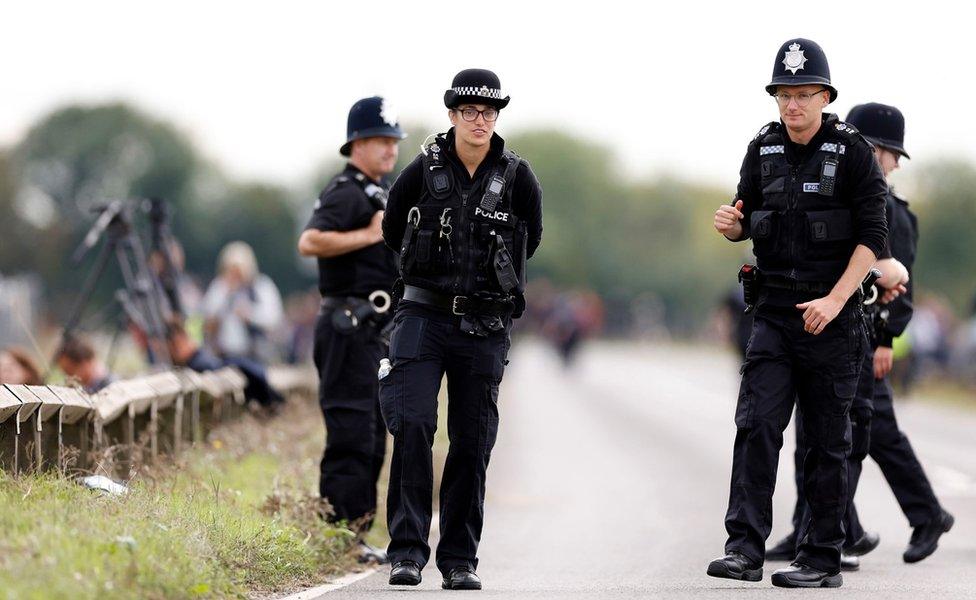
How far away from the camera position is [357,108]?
9367 millimetres

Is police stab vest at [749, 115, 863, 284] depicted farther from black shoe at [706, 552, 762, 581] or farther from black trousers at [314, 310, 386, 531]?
black trousers at [314, 310, 386, 531]

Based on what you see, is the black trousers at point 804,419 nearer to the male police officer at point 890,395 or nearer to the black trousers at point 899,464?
the male police officer at point 890,395

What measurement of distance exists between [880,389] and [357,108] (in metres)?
3.14

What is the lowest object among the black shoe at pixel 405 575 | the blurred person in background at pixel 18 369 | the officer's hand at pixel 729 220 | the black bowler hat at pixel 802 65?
the black shoe at pixel 405 575

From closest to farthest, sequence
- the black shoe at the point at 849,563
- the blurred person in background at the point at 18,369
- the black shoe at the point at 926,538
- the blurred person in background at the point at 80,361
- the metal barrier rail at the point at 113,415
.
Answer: the metal barrier rail at the point at 113,415 → the black shoe at the point at 849,563 → the black shoe at the point at 926,538 → the blurred person in background at the point at 18,369 → the blurred person in background at the point at 80,361

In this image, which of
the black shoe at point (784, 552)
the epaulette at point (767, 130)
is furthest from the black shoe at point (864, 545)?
the epaulette at point (767, 130)

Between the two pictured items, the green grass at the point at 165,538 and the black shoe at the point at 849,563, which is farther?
the black shoe at the point at 849,563

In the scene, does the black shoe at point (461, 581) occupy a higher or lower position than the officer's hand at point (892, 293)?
lower

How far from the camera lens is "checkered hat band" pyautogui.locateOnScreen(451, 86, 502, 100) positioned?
25.3ft

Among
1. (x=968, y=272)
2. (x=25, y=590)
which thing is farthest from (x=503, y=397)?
(x=968, y=272)

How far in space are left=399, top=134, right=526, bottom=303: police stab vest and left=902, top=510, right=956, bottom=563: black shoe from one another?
2.87 m

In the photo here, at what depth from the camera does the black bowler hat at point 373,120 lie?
933cm

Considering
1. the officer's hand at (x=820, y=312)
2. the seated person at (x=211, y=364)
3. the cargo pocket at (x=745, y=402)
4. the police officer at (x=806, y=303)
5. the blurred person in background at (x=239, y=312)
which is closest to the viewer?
the officer's hand at (x=820, y=312)

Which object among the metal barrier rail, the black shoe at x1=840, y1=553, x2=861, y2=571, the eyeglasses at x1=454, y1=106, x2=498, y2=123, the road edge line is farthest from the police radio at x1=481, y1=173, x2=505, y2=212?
the black shoe at x1=840, y1=553, x2=861, y2=571
